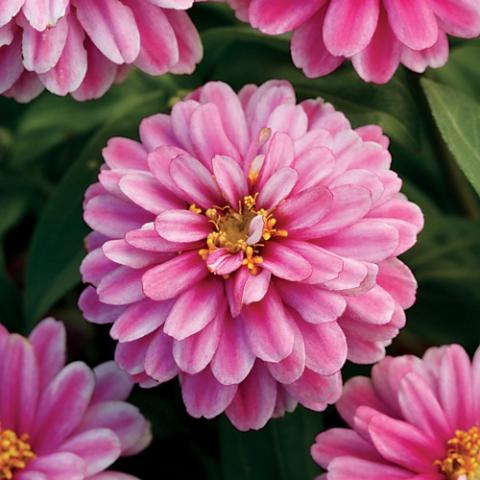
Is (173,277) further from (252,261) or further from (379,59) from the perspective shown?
(379,59)

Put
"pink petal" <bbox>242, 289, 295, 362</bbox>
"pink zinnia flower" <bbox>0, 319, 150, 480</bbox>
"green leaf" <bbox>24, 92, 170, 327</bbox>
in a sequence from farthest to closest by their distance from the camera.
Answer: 1. "green leaf" <bbox>24, 92, 170, 327</bbox>
2. "pink zinnia flower" <bbox>0, 319, 150, 480</bbox>
3. "pink petal" <bbox>242, 289, 295, 362</bbox>

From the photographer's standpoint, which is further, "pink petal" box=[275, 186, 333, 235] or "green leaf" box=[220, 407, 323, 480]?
"green leaf" box=[220, 407, 323, 480]

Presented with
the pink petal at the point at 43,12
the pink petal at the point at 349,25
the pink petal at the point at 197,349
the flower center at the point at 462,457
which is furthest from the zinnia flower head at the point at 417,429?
the pink petal at the point at 43,12

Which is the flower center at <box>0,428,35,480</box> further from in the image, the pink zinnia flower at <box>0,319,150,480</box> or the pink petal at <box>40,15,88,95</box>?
the pink petal at <box>40,15,88,95</box>

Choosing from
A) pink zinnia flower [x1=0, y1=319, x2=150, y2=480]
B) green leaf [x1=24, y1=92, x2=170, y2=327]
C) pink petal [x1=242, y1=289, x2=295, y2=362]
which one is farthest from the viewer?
green leaf [x1=24, y1=92, x2=170, y2=327]

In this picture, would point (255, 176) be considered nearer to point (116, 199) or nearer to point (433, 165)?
point (116, 199)

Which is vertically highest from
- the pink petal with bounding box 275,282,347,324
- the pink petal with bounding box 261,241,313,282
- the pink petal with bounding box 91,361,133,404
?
the pink petal with bounding box 261,241,313,282

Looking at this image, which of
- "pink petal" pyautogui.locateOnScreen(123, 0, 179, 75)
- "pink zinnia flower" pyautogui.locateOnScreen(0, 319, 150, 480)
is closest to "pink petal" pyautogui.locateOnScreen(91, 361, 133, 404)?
"pink zinnia flower" pyautogui.locateOnScreen(0, 319, 150, 480)
